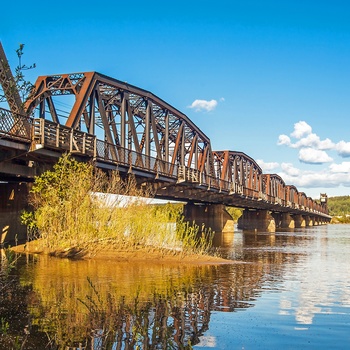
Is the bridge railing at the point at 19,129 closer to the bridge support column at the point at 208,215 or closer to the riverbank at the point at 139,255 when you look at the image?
the riverbank at the point at 139,255

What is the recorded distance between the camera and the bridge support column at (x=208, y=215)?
265 ft

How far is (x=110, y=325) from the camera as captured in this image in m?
11.5

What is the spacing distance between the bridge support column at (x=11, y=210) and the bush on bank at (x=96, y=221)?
5187mm

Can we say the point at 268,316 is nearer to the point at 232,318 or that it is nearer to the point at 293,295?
the point at 232,318

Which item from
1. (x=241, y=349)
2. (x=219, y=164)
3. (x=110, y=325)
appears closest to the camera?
(x=241, y=349)

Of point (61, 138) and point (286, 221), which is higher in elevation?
point (61, 138)

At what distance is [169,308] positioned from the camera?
13844 millimetres

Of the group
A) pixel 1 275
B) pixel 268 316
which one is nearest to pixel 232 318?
pixel 268 316

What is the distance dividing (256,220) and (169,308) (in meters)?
98.8

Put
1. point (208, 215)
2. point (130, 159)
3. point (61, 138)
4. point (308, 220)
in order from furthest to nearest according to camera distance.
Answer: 1. point (308, 220)
2. point (208, 215)
3. point (130, 159)
4. point (61, 138)

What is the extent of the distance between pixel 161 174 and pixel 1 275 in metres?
30.2

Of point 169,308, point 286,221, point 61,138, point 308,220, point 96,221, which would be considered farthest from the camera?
point 308,220

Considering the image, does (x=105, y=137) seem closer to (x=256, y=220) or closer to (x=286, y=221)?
(x=256, y=220)

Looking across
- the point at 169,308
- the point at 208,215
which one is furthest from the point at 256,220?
the point at 169,308
